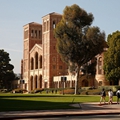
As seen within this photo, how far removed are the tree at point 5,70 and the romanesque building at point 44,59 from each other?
4727mm

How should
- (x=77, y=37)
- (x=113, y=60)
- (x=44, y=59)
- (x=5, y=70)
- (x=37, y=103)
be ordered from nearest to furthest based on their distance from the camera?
(x=37, y=103) → (x=77, y=37) → (x=113, y=60) → (x=44, y=59) → (x=5, y=70)

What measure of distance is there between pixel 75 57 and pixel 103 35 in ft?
21.3

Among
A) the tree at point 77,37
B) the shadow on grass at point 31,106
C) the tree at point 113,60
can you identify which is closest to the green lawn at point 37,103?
the shadow on grass at point 31,106

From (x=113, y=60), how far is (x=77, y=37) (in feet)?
36.4

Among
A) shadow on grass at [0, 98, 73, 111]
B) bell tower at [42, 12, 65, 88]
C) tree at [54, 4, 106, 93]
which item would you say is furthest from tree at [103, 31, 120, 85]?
shadow on grass at [0, 98, 73, 111]

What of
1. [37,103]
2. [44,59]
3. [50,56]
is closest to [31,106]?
[37,103]

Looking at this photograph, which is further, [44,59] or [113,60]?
[44,59]

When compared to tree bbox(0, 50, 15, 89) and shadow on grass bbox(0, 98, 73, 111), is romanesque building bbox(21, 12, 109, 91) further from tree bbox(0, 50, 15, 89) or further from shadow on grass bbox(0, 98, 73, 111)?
shadow on grass bbox(0, 98, 73, 111)

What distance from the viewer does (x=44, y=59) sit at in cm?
9912

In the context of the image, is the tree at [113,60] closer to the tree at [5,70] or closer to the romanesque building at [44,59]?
the romanesque building at [44,59]

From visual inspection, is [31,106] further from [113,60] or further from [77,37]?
[113,60]

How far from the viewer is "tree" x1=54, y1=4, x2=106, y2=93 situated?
6169 centimetres

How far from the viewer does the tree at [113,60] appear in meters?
68.4

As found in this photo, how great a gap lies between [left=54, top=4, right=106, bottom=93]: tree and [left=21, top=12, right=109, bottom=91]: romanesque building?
69.0 ft
